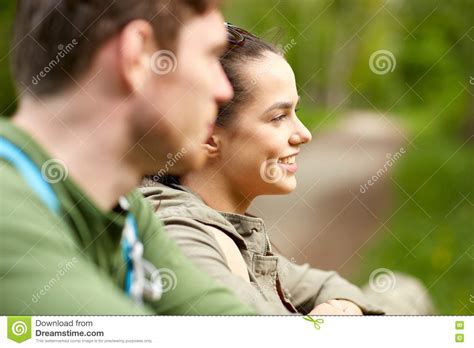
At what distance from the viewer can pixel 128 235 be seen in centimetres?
158

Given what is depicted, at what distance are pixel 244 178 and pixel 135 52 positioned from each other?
20.0 inches

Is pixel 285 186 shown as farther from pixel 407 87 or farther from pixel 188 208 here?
pixel 407 87

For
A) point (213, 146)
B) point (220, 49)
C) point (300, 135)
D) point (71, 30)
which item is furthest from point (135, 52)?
point (300, 135)

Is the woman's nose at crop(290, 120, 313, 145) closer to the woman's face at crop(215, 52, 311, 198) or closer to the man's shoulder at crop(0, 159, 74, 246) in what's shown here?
the woman's face at crop(215, 52, 311, 198)

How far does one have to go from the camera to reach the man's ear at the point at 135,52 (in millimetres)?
1484

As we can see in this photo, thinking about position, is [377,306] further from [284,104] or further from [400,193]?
[284,104]

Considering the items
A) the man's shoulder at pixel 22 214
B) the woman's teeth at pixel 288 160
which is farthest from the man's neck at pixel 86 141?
the woman's teeth at pixel 288 160

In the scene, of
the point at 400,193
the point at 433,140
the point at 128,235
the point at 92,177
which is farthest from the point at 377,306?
the point at 92,177

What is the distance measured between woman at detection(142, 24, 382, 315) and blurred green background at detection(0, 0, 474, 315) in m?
0.08

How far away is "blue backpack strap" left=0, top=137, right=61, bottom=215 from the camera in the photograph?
1.25 meters

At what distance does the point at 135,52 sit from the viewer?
150 centimetres

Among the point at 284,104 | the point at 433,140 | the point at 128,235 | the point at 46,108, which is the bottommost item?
the point at 128,235

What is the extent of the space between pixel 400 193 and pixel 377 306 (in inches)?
13.2
